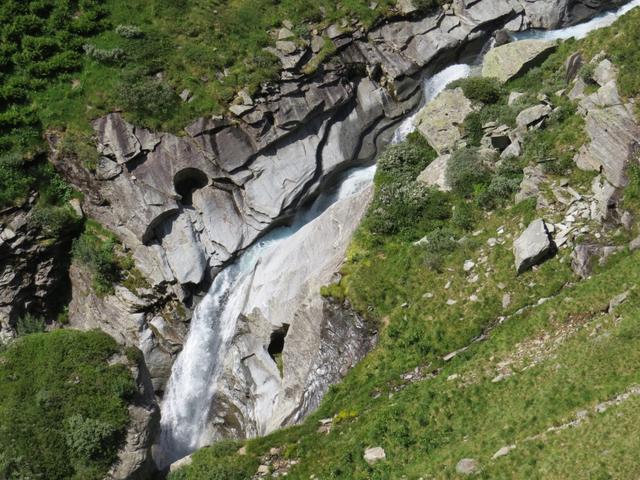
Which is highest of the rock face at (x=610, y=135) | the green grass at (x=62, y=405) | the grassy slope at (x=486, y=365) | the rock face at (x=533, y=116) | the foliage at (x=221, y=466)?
the green grass at (x=62, y=405)

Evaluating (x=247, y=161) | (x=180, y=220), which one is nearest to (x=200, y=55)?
(x=247, y=161)

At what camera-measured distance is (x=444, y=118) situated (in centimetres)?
3534

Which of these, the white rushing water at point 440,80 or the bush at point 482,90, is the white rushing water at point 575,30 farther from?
the bush at point 482,90

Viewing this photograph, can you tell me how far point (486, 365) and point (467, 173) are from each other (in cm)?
1134

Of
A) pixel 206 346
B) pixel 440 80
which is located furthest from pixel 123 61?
pixel 440 80

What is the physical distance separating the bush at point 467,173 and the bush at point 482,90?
251 inches

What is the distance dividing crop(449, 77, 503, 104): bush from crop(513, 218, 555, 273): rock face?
43.3 ft

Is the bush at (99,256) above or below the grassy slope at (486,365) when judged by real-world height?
above

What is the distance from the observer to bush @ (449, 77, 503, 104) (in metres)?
35.6

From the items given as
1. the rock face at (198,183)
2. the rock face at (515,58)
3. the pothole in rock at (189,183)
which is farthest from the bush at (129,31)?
the rock face at (515,58)

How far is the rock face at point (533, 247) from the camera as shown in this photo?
941 inches

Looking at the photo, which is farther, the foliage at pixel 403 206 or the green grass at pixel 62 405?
the foliage at pixel 403 206

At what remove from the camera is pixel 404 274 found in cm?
2722

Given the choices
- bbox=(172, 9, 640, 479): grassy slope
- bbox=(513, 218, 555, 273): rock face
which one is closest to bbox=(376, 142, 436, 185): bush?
bbox=(172, 9, 640, 479): grassy slope
